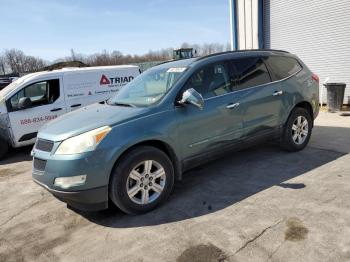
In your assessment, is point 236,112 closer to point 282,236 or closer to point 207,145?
point 207,145

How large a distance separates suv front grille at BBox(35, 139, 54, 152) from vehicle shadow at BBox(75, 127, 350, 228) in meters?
0.96

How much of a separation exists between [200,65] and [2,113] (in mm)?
4988

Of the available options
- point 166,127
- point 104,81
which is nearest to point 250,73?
point 166,127

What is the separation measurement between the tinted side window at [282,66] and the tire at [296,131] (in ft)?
2.11

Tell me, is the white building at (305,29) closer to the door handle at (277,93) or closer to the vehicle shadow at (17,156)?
the door handle at (277,93)

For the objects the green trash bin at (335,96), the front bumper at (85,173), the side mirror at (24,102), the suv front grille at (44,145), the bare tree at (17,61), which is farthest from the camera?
the bare tree at (17,61)

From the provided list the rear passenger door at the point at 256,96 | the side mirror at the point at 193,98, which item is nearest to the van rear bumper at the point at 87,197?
the side mirror at the point at 193,98

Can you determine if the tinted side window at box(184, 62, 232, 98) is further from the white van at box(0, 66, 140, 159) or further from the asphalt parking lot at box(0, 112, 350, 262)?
the white van at box(0, 66, 140, 159)

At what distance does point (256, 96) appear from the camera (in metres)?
4.98

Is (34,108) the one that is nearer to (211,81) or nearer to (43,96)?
(43,96)

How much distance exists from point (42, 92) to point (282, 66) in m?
5.60

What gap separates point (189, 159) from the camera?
434cm

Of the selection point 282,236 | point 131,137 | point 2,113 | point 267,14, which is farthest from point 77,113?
point 267,14

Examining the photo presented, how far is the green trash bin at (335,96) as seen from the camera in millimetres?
9484
